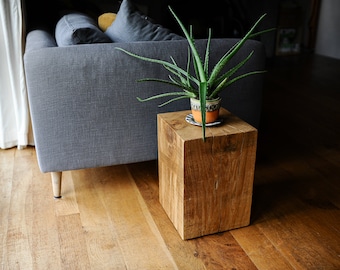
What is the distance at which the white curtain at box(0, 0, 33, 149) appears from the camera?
1926 millimetres

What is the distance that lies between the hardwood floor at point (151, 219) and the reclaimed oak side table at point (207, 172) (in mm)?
72

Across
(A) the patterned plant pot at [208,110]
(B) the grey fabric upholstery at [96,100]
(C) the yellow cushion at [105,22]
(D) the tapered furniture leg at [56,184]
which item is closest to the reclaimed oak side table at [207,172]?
(A) the patterned plant pot at [208,110]

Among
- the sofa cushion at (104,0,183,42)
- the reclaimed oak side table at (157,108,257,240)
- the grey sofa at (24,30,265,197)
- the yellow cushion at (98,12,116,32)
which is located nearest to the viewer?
the reclaimed oak side table at (157,108,257,240)

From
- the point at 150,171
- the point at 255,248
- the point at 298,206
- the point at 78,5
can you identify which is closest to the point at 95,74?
the point at 150,171

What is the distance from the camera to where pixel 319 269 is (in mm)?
1296

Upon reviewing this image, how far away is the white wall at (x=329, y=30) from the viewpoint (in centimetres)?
448

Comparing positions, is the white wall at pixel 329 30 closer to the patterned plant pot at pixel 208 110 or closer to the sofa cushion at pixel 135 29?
the sofa cushion at pixel 135 29

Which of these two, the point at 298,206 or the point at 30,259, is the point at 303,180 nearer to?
the point at 298,206

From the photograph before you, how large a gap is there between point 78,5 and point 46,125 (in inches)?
69.2

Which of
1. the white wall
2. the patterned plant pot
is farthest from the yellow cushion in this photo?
the white wall

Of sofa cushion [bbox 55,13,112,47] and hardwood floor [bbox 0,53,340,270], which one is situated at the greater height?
sofa cushion [bbox 55,13,112,47]

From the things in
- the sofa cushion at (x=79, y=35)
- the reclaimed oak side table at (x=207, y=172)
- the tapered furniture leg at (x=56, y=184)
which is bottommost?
the tapered furniture leg at (x=56, y=184)

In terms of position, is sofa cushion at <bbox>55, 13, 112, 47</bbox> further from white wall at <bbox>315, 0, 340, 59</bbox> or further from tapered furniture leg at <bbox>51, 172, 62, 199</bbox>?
white wall at <bbox>315, 0, 340, 59</bbox>

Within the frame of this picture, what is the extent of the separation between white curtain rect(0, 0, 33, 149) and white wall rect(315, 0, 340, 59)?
12.3 ft
